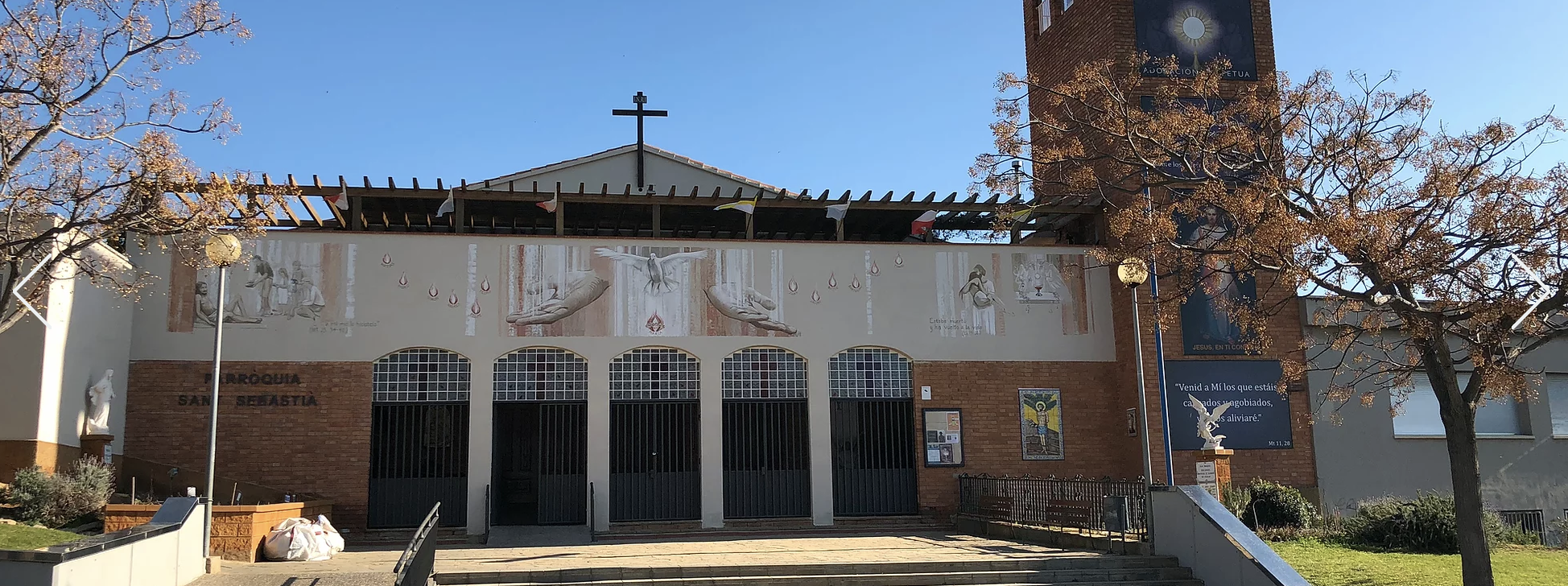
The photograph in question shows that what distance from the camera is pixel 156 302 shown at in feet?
64.4

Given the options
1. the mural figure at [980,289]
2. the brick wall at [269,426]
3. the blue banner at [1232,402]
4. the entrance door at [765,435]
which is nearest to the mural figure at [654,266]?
the entrance door at [765,435]

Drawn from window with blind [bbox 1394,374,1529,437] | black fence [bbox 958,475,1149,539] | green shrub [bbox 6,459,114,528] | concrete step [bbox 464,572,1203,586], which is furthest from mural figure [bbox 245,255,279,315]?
window with blind [bbox 1394,374,1529,437]

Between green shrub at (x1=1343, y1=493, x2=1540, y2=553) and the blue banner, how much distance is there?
3.93 m

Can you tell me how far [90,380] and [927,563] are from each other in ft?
42.6

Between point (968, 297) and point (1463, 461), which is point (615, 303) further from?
point (1463, 461)

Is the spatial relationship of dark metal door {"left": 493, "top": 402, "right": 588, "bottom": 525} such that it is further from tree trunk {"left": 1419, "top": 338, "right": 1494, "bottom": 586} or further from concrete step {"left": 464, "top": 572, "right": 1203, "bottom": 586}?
tree trunk {"left": 1419, "top": 338, "right": 1494, "bottom": 586}

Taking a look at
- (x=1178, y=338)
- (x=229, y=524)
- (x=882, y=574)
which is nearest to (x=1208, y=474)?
(x=1178, y=338)

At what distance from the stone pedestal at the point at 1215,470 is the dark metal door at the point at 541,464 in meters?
10.3

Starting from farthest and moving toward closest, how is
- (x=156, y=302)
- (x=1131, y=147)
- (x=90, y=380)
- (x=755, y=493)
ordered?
(x=755, y=493)
(x=156, y=302)
(x=90, y=380)
(x=1131, y=147)

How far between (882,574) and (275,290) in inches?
455

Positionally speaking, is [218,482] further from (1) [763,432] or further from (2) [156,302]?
(1) [763,432]

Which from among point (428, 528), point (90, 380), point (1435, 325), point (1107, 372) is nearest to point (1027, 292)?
point (1107, 372)

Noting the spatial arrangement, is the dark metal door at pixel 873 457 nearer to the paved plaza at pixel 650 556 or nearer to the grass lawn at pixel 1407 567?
the paved plaza at pixel 650 556

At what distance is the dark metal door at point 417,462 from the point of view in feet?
65.0
